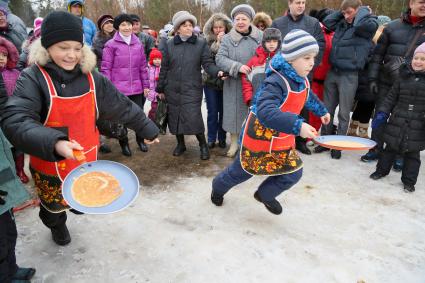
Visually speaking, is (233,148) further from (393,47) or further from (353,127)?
(393,47)

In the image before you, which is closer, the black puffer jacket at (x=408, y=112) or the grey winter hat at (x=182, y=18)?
the black puffer jacket at (x=408, y=112)

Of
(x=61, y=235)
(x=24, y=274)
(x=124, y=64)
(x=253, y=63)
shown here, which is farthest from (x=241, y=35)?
(x=24, y=274)

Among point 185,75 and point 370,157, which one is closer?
point 185,75

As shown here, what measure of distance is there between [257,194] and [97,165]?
154cm

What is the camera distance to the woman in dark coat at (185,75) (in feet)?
15.0

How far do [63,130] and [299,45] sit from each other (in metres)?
1.83

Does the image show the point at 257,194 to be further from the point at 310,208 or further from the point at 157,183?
the point at 157,183

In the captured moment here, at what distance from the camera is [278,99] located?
2.71 meters

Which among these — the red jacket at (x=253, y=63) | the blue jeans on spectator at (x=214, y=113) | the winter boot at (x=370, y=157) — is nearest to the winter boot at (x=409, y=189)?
the winter boot at (x=370, y=157)

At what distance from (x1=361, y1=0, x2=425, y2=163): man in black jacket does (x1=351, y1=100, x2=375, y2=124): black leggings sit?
0.50 m

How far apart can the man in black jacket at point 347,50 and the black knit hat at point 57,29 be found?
350 centimetres

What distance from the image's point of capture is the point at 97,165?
2.21m

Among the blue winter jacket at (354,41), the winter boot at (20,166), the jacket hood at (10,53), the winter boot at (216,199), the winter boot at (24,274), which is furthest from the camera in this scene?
the blue winter jacket at (354,41)

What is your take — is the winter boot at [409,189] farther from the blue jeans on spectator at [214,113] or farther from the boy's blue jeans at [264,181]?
the blue jeans on spectator at [214,113]
